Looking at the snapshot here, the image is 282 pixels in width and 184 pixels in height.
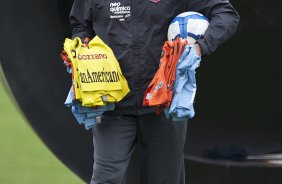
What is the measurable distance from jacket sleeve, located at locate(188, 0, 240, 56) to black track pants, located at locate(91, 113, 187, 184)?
378 mm

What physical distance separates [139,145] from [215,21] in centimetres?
66

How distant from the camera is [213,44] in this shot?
3.41 metres

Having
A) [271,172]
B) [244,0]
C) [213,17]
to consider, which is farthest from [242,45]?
[213,17]

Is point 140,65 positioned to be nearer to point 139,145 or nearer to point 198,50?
point 198,50

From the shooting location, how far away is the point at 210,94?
15.3ft

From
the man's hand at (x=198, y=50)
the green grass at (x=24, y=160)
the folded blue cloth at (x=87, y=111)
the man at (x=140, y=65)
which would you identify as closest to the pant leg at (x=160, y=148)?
the man at (x=140, y=65)

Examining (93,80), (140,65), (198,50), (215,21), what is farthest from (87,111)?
(215,21)

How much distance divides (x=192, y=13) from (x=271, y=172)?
1.23 metres

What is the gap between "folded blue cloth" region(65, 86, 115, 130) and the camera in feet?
11.1

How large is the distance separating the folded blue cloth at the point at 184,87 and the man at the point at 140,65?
105mm

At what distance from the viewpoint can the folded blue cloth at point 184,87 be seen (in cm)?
325

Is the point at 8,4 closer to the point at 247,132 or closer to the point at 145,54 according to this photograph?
the point at 145,54

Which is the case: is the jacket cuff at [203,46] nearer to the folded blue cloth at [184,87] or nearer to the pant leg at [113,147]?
the folded blue cloth at [184,87]

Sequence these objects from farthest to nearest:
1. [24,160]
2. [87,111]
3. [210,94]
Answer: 1. [24,160]
2. [210,94]
3. [87,111]
